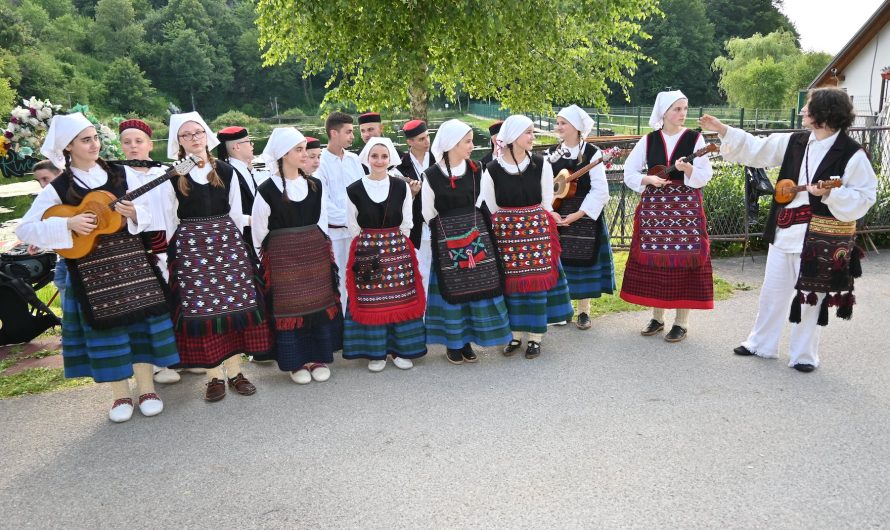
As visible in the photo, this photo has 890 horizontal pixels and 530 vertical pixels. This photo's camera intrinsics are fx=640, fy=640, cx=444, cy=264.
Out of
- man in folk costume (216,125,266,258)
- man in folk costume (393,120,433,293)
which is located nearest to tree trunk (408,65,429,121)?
man in folk costume (393,120,433,293)

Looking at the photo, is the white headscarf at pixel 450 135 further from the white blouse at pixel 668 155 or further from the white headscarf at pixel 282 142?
the white blouse at pixel 668 155

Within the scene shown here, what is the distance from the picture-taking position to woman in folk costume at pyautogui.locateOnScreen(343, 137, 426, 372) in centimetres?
442

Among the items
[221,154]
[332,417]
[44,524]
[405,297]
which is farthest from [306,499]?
[221,154]

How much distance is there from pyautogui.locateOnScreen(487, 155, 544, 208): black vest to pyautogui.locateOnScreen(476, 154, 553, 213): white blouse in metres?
0.03

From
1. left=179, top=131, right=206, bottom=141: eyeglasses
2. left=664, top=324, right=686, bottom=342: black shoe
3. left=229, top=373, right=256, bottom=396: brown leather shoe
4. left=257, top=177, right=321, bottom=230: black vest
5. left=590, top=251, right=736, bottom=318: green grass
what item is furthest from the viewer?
left=590, top=251, right=736, bottom=318: green grass

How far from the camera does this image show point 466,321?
15.6 feet

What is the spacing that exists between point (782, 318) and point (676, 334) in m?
0.78

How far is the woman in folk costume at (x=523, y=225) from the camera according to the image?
4.61 metres

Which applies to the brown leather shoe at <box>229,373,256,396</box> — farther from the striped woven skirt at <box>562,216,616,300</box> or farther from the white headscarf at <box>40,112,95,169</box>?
the striped woven skirt at <box>562,216,616,300</box>

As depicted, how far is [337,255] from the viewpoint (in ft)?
17.1

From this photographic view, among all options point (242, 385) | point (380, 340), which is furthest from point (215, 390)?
point (380, 340)

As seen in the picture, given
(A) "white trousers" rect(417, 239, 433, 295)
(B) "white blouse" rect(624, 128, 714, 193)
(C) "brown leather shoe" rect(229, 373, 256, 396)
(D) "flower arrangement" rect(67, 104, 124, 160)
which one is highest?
(D) "flower arrangement" rect(67, 104, 124, 160)

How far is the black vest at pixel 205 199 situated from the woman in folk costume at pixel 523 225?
1.77 metres

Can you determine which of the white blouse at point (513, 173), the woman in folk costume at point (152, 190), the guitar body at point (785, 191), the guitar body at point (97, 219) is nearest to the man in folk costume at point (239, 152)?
the woman in folk costume at point (152, 190)
